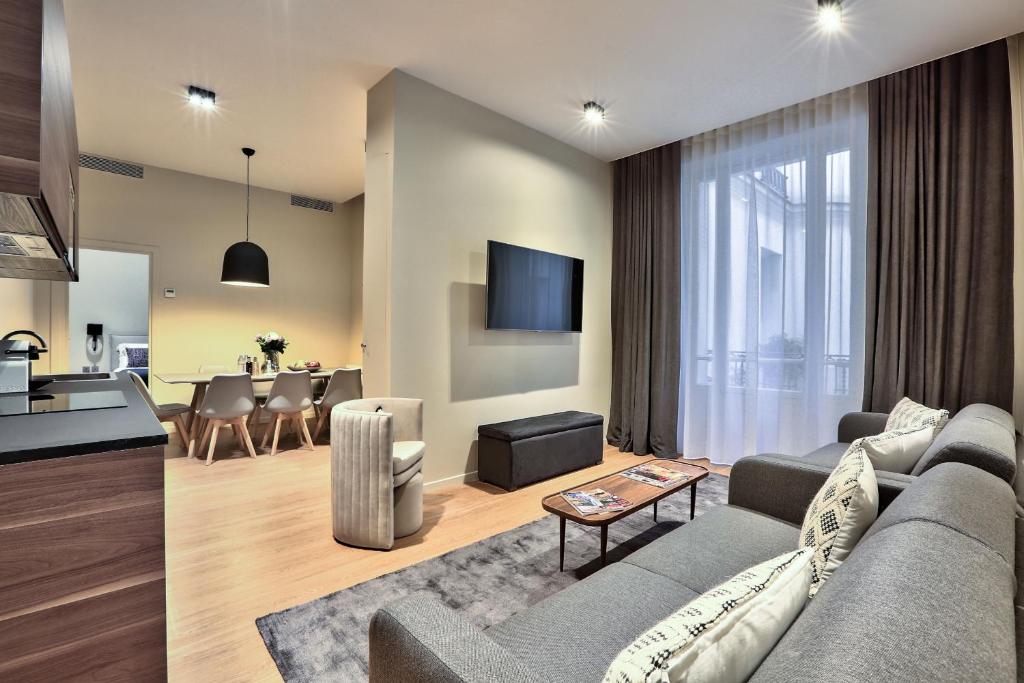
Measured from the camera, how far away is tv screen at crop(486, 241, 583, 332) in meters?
3.80

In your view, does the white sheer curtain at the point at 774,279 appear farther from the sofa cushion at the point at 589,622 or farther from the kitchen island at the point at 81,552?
the kitchen island at the point at 81,552

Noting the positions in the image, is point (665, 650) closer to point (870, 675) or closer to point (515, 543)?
point (870, 675)

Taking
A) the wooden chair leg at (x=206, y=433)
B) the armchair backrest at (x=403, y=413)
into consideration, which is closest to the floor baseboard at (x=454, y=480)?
the armchair backrest at (x=403, y=413)

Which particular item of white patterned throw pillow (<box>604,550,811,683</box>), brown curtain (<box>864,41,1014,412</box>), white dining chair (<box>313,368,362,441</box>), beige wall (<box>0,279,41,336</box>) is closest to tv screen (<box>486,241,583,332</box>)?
white dining chair (<box>313,368,362,441</box>)

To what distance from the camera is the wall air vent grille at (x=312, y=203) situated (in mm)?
6145

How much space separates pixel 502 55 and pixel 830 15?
6.18 feet

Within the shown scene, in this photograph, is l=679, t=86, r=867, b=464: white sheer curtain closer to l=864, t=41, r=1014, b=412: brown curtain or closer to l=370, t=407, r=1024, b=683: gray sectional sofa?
l=864, t=41, r=1014, b=412: brown curtain

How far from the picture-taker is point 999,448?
5.19 feet

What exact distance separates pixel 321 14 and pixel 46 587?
2.87 m

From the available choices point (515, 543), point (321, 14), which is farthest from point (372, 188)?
point (515, 543)

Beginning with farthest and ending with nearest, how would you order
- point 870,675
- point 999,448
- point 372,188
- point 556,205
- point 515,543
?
point 556,205 < point 372,188 < point 515,543 < point 999,448 < point 870,675

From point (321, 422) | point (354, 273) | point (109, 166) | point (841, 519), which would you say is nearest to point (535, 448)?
point (841, 519)

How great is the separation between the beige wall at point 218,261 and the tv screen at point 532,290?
10.9 ft

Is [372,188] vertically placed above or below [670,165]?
below
